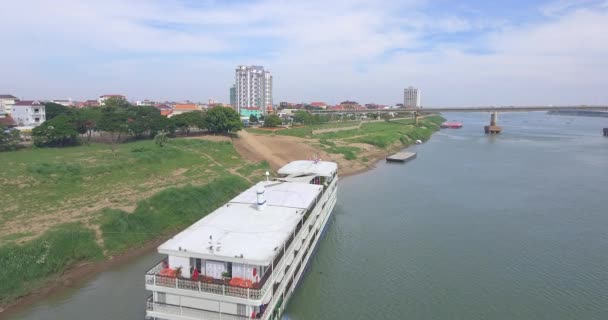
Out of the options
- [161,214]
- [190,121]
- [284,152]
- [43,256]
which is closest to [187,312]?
[43,256]

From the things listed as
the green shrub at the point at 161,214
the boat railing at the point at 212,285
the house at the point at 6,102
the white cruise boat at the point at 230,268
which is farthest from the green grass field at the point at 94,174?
the house at the point at 6,102

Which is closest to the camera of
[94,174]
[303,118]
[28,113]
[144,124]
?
[94,174]

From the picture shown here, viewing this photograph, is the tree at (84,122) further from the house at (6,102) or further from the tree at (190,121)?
the house at (6,102)

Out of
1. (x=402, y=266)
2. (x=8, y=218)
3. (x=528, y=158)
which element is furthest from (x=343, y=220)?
(x=528, y=158)

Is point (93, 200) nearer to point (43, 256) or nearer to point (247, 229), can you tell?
point (43, 256)

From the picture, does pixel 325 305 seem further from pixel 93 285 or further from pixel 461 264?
pixel 93 285

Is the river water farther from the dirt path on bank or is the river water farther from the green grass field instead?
the dirt path on bank
